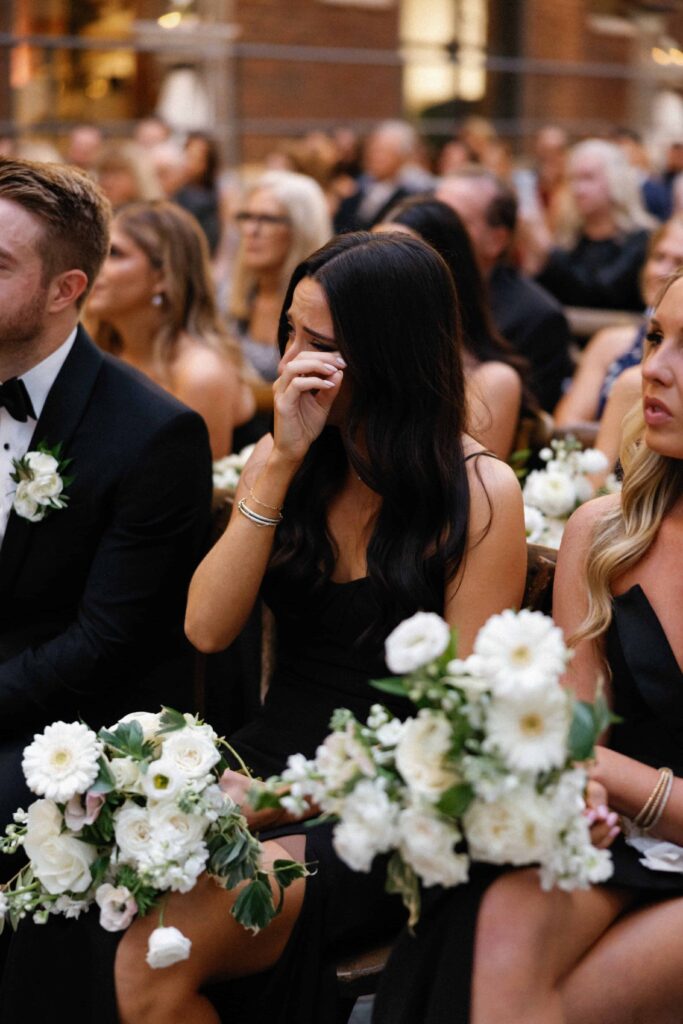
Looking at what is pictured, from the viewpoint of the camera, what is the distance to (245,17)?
1530cm

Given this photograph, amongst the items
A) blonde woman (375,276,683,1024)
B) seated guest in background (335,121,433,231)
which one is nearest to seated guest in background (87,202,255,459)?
blonde woman (375,276,683,1024)

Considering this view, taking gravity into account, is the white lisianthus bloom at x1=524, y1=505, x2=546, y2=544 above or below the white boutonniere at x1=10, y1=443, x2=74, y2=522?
below

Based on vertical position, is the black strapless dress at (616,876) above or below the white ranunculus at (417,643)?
below

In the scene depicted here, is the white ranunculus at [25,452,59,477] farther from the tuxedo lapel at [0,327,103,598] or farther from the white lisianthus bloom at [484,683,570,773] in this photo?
the white lisianthus bloom at [484,683,570,773]

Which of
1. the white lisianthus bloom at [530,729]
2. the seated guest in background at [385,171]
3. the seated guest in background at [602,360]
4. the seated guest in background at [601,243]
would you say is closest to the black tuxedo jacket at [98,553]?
the white lisianthus bloom at [530,729]

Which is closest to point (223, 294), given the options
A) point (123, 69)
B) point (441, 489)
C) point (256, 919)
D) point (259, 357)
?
point (259, 357)

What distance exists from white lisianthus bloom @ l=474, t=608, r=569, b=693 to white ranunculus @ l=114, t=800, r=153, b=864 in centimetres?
73

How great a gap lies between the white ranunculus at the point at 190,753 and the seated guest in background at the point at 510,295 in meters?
3.61

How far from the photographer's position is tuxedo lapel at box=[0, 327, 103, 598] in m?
3.12

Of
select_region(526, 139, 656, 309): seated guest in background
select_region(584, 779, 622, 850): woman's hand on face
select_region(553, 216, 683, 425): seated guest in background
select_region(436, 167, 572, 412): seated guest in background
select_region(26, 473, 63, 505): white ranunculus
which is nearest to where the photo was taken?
select_region(584, 779, 622, 850): woman's hand on face

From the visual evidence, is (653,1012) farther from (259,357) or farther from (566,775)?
(259,357)

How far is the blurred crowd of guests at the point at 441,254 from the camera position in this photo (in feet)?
14.9

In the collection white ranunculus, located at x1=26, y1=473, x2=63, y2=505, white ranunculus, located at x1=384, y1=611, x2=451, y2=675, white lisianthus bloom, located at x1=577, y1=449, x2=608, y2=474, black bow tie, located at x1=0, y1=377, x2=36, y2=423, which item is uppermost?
white ranunculus, located at x1=384, y1=611, x2=451, y2=675

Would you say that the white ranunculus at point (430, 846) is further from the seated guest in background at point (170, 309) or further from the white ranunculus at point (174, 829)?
the seated guest in background at point (170, 309)
